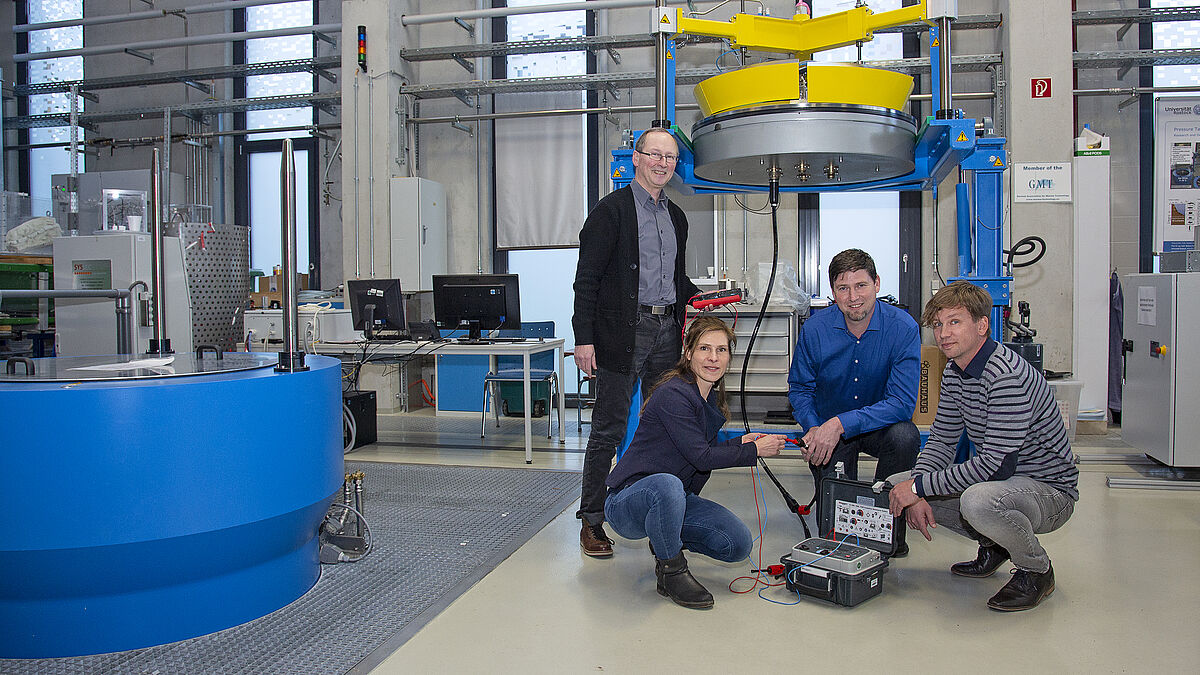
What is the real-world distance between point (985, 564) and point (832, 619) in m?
0.68

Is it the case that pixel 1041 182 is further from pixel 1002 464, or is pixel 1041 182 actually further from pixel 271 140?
pixel 271 140

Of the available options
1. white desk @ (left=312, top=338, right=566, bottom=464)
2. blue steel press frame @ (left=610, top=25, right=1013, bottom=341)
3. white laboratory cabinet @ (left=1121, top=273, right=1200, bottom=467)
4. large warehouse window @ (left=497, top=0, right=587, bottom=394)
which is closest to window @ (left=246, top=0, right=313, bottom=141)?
large warehouse window @ (left=497, top=0, right=587, bottom=394)

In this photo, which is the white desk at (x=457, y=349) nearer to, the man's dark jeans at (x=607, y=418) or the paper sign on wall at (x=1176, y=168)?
the man's dark jeans at (x=607, y=418)

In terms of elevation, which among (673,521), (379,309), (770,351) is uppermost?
(379,309)

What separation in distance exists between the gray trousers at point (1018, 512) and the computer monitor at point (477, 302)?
2.92 meters

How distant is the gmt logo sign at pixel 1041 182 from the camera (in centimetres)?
545

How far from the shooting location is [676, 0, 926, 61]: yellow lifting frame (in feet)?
9.99

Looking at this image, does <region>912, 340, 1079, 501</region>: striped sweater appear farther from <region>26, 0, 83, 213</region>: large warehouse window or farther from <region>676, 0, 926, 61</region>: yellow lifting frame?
<region>26, 0, 83, 213</region>: large warehouse window

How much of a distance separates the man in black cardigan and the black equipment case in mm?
734

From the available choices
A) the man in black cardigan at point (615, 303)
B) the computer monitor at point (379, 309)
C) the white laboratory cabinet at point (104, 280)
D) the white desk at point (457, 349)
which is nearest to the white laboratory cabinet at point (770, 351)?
the white desk at point (457, 349)

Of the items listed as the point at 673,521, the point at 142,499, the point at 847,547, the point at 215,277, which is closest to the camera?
the point at 142,499

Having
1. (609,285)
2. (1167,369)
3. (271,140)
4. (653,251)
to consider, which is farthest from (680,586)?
(271,140)

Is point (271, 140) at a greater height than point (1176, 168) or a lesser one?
greater

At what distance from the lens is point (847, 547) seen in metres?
2.47
